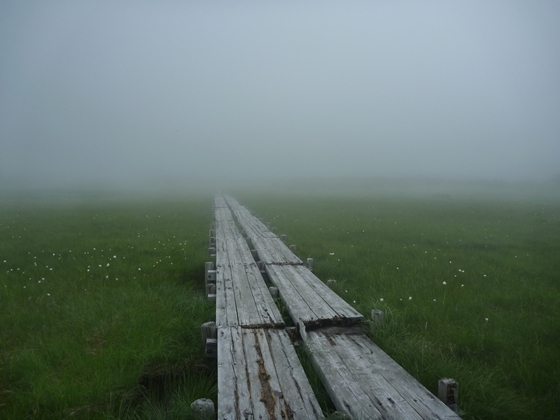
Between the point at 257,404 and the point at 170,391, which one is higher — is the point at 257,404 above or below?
above

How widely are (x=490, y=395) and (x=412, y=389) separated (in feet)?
3.02

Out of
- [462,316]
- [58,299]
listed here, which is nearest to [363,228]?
[462,316]

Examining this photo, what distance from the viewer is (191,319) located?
523 cm

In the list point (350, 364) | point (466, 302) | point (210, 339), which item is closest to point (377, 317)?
point (350, 364)

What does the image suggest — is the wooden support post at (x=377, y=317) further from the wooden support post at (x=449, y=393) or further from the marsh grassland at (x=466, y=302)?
the wooden support post at (x=449, y=393)

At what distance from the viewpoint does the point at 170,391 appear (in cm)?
385

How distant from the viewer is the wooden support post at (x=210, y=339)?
4.04 metres

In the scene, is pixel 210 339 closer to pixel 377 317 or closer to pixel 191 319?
pixel 191 319

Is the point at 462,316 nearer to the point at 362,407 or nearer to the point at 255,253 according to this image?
the point at 362,407

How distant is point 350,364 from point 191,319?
102 inches

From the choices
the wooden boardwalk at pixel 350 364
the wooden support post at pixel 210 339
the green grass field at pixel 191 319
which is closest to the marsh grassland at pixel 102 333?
the green grass field at pixel 191 319

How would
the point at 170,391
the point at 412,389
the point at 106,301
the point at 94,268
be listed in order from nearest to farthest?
1. the point at 412,389
2. the point at 170,391
3. the point at 106,301
4. the point at 94,268

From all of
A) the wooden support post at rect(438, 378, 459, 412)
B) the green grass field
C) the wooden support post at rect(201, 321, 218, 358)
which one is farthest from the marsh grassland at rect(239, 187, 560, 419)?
the wooden support post at rect(201, 321, 218, 358)

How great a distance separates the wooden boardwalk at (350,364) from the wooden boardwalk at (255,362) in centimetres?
25
